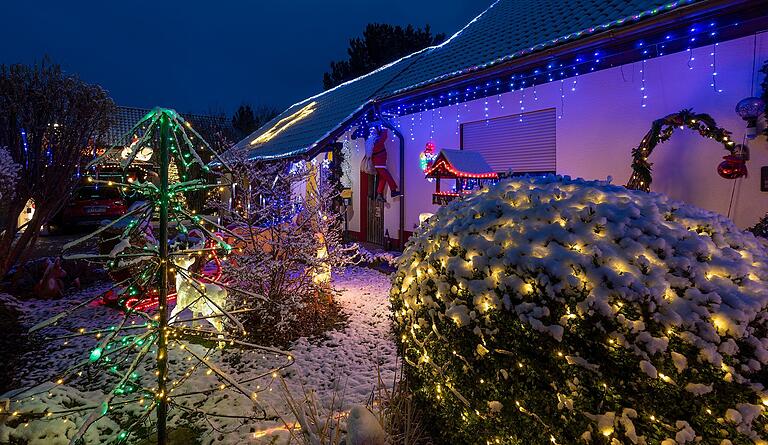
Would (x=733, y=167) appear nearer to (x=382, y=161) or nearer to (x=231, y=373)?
(x=231, y=373)

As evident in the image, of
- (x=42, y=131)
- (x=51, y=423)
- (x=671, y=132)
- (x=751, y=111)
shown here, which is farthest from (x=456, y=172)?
(x=42, y=131)

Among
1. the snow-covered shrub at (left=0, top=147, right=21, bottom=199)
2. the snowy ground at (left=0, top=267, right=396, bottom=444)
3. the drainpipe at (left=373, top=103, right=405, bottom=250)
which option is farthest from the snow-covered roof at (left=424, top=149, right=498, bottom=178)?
the snow-covered shrub at (left=0, top=147, right=21, bottom=199)

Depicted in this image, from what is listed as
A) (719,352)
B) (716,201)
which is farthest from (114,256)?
(716,201)

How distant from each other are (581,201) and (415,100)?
7.31 m

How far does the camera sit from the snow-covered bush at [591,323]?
162cm

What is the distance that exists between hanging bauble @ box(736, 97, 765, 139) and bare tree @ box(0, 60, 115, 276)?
33.4 ft

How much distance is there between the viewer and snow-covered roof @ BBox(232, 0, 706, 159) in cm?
581

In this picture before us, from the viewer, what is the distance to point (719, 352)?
1.61 meters

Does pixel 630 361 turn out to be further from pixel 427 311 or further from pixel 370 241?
pixel 370 241

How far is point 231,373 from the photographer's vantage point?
14.4 ft

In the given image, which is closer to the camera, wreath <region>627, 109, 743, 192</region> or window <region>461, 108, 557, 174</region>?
wreath <region>627, 109, 743, 192</region>

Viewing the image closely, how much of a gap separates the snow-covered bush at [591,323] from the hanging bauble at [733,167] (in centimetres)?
352

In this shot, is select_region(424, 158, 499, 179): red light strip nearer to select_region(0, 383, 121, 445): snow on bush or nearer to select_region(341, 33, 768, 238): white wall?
select_region(341, 33, 768, 238): white wall

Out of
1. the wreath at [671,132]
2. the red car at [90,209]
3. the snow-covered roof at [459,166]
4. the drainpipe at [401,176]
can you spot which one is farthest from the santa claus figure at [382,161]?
the red car at [90,209]
